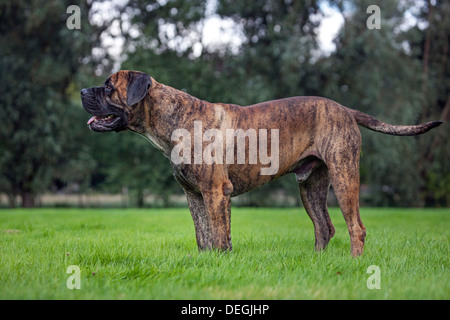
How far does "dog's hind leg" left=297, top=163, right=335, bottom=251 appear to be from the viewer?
534cm

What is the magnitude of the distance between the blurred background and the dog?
1437cm

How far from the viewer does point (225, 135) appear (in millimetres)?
4633

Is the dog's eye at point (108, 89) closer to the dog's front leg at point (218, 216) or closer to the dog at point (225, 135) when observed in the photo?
the dog at point (225, 135)

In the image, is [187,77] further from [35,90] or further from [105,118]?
[105,118]

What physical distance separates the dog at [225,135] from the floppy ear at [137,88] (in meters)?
0.01

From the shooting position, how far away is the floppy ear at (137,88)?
4.45m

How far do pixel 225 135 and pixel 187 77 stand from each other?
1704cm

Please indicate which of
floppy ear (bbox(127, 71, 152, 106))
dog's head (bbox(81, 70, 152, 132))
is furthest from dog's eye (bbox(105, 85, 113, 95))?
floppy ear (bbox(127, 71, 152, 106))

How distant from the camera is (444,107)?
2442cm

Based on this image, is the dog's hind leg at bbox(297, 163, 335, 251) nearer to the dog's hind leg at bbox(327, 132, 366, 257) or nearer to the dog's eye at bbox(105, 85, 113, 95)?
the dog's hind leg at bbox(327, 132, 366, 257)

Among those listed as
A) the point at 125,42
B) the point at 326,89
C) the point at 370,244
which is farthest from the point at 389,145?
the point at 370,244

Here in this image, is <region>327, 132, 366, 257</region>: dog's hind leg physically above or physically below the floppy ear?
below
